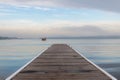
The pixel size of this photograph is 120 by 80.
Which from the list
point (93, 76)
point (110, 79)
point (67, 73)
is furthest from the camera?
point (67, 73)

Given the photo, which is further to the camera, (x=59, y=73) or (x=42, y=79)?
(x=59, y=73)

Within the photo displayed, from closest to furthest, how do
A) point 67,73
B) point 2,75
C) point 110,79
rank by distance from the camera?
point 110,79 → point 67,73 → point 2,75

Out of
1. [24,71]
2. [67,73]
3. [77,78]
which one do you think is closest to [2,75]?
[24,71]

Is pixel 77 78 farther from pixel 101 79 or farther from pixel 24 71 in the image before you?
pixel 24 71

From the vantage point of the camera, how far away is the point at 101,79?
488 inches

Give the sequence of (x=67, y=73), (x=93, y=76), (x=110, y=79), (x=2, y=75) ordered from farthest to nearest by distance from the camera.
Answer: (x=2, y=75), (x=67, y=73), (x=93, y=76), (x=110, y=79)

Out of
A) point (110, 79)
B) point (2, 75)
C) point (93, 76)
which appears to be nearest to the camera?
point (110, 79)

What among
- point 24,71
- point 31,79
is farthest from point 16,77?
point 24,71

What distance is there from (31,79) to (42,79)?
1.32 feet

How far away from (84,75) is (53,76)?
1278mm

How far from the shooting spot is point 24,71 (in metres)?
14.6

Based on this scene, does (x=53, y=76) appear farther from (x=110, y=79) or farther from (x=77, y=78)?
(x=110, y=79)

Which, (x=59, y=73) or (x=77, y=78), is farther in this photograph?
(x=59, y=73)

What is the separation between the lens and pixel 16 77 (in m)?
12.8
